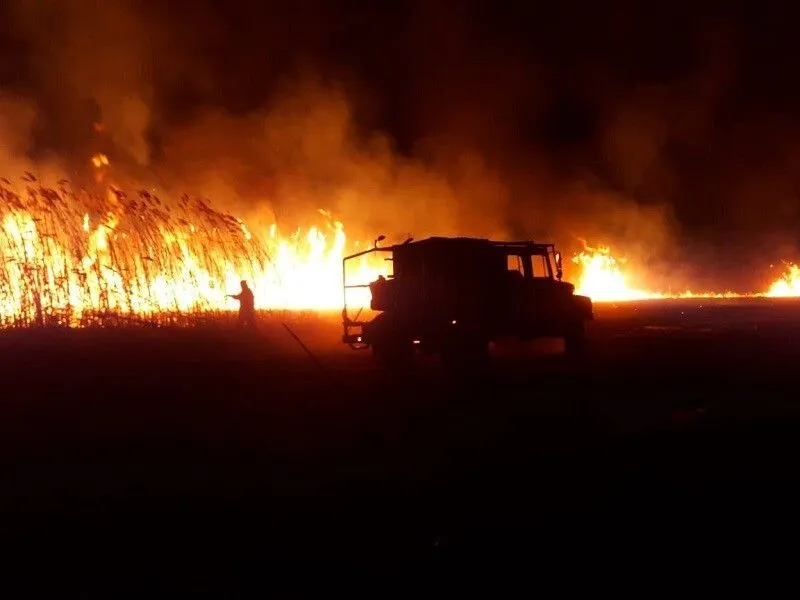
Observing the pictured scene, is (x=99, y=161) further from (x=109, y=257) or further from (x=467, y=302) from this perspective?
(x=467, y=302)

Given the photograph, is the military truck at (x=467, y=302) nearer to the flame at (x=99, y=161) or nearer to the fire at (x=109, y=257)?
the fire at (x=109, y=257)

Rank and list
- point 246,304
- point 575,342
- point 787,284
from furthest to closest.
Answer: point 787,284
point 246,304
point 575,342

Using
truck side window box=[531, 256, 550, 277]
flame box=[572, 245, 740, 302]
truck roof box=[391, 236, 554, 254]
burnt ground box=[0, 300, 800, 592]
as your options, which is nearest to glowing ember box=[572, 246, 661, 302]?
flame box=[572, 245, 740, 302]

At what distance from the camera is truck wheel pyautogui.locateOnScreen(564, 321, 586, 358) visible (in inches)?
626

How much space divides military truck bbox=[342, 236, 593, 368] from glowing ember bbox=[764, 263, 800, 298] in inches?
2811

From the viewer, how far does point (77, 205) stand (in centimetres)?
2447

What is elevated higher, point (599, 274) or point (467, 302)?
point (599, 274)

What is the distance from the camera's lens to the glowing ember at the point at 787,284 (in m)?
80.6

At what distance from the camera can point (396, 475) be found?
659 centimetres

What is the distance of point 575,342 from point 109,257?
14583 millimetres

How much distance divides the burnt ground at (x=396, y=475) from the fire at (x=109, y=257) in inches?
304

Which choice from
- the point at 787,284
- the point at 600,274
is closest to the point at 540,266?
the point at 600,274

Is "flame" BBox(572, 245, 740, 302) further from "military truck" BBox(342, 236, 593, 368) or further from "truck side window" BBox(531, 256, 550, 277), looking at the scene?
"military truck" BBox(342, 236, 593, 368)

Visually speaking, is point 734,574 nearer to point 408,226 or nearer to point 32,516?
point 32,516
